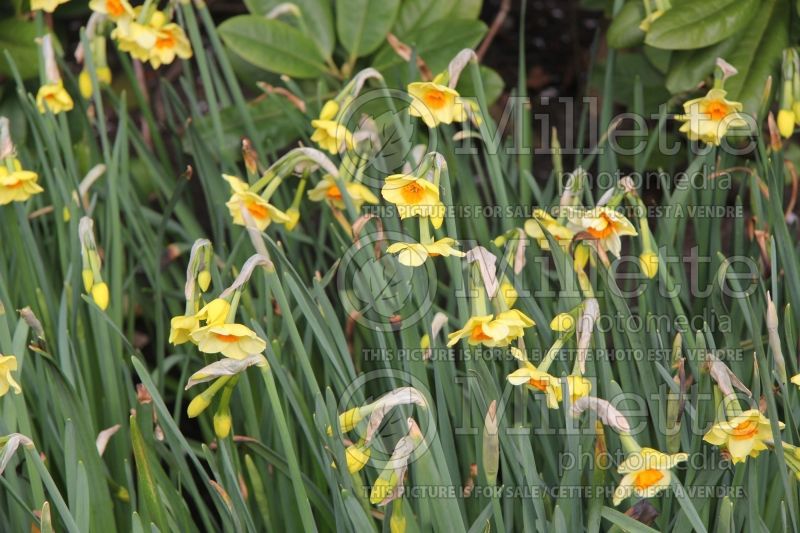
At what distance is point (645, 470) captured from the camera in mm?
1053

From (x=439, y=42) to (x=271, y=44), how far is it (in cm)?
36

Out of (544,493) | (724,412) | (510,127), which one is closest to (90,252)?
(544,493)

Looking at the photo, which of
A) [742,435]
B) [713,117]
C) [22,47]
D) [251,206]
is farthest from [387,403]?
[22,47]

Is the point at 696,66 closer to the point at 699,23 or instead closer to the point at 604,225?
the point at 699,23

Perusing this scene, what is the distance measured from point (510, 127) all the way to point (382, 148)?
1.65 ft

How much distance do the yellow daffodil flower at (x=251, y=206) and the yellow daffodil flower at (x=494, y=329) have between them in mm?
407

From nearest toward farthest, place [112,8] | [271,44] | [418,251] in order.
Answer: [418,251] → [112,8] → [271,44]

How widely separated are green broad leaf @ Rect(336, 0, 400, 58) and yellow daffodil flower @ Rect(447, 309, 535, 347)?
1.07m

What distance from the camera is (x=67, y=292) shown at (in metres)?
1.58

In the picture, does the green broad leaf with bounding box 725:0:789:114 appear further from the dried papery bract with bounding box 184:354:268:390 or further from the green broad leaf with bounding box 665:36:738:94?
the dried papery bract with bounding box 184:354:268:390

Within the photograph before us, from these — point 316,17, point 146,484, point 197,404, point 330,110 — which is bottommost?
point 146,484

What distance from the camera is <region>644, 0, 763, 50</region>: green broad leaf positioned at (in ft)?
5.67

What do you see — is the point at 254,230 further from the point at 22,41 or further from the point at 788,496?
the point at 22,41

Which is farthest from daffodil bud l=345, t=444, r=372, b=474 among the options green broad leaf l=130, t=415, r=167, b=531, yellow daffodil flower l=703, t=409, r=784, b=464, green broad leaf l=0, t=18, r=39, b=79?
green broad leaf l=0, t=18, r=39, b=79
